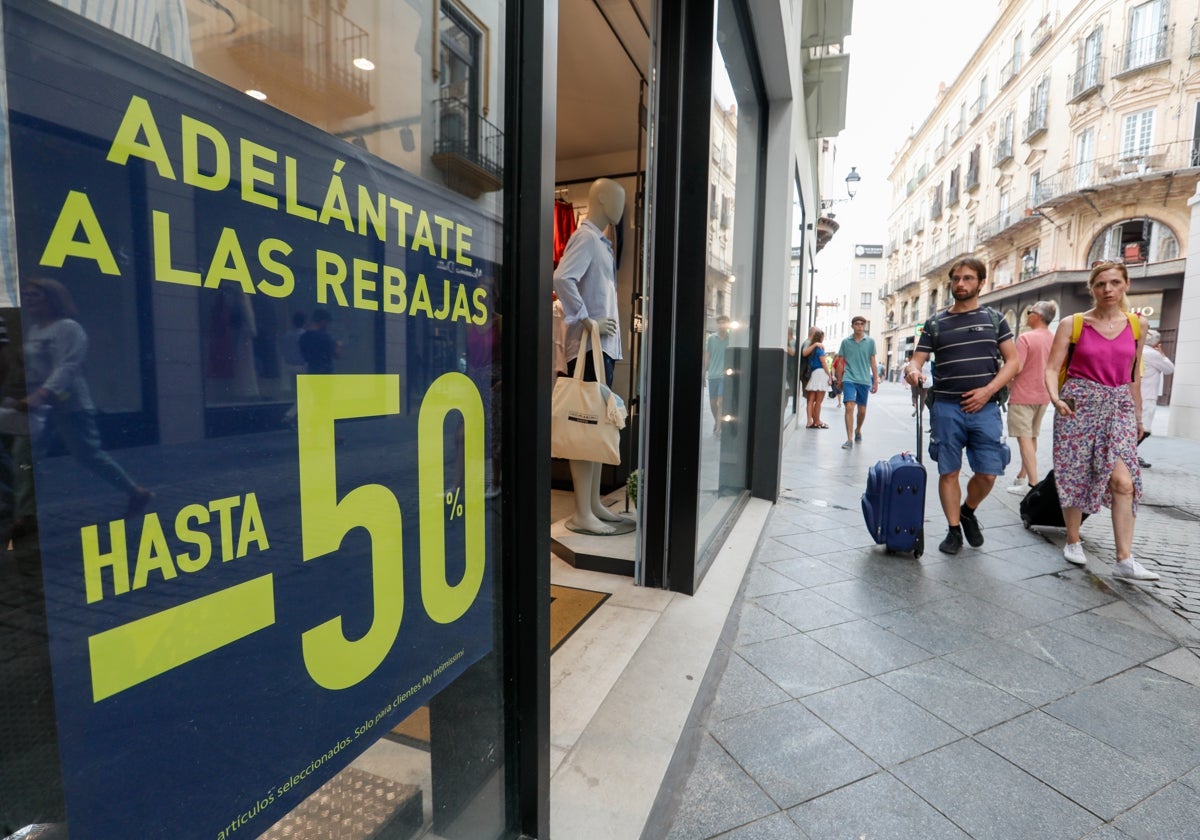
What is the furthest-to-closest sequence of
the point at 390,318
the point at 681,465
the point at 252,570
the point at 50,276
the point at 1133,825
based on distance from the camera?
the point at 681,465 → the point at 1133,825 → the point at 390,318 → the point at 252,570 → the point at 50,276

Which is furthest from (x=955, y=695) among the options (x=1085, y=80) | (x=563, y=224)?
(x=1085, y=80)

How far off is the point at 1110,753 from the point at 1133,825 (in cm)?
36

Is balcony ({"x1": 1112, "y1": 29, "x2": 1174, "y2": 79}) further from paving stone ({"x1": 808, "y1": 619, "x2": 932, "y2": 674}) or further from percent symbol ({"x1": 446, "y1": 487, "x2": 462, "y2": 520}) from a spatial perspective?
percent symbol ({"x1": 446, "y1": 487, "x2": 462, "y2": 520})

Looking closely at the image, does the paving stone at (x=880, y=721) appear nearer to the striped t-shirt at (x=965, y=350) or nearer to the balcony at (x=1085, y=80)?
the striped t-shirt at (x=965, y=350)

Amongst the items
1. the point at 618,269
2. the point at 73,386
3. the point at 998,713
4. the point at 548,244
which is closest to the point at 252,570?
the point at 73,386

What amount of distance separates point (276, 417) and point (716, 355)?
3.22 meters

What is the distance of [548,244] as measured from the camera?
1241mm

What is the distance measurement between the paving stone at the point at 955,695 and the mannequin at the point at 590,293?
170cm

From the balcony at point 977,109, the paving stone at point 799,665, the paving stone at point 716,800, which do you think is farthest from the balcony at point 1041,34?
the paving stone at point 716,800

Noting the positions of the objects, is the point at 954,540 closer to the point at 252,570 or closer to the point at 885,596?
the point at 885,596

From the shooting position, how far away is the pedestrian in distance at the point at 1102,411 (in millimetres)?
3584

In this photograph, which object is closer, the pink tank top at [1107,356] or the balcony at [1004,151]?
the pink tank top at [1107,356]

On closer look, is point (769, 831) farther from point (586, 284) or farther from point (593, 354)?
point (586, 284)

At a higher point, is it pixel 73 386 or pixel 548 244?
pixel 548 244
